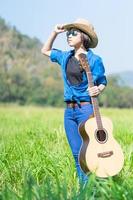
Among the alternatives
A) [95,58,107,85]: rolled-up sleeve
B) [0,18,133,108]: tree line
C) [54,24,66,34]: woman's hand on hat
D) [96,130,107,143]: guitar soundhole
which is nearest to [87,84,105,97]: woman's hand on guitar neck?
[95,58,107,85]: rolled-up sleeve

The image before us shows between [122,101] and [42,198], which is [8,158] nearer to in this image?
[42,198]

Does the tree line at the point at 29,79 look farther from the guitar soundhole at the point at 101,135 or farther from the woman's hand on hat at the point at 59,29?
the guitar soundhole at the point at 101,135

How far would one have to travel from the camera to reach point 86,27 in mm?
4969

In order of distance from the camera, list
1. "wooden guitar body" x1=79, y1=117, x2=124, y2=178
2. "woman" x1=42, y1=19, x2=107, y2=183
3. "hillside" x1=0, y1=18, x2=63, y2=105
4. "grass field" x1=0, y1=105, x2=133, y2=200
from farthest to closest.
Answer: "hillside" x1=0, y1=18, x2=63, y2=105 → "woman" x1=42, y1=19, x2=107, y2=183 → "wooden guitar body" x1=79, y1=117, x2=124, y2=178 → "grass field" x1=0, y1=105, x2=133, y2=200

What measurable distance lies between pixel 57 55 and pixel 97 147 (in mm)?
922

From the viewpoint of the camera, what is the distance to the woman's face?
4.99 metres

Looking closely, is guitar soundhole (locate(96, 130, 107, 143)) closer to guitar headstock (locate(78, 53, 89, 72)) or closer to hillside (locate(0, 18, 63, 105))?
guitar headstock (locate(78, 53, 89, 72))

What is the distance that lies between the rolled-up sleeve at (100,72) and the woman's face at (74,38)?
235mm

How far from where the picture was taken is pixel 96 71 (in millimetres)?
4930

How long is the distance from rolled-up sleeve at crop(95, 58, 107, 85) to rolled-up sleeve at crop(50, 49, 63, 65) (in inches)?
13.8

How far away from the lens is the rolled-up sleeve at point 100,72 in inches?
194

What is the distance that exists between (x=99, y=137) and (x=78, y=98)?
38 centimetres

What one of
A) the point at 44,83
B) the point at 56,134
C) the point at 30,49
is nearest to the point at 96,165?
the point at 56,134

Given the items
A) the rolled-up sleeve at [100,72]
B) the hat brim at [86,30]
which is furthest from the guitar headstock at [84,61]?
the hat brim at [86,30]
